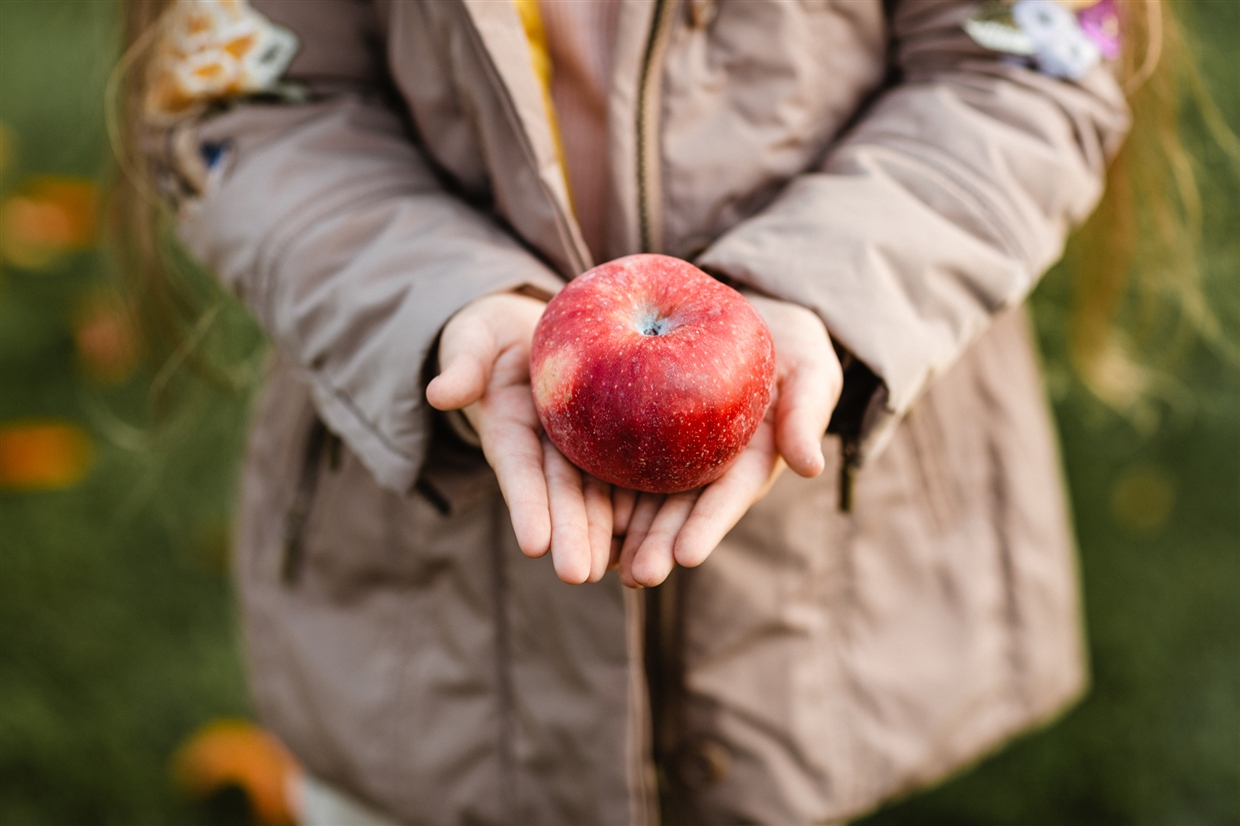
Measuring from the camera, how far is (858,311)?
1138 mm

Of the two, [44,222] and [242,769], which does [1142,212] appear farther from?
[44,222]

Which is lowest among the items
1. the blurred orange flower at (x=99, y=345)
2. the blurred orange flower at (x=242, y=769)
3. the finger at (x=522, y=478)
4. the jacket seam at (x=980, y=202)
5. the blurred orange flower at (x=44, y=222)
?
the blurred orange flower at (x=242, y=769)

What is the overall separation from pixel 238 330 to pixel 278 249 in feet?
5.69

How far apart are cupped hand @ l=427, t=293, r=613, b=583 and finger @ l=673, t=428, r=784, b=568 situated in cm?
9

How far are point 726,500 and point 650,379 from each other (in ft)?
0.46

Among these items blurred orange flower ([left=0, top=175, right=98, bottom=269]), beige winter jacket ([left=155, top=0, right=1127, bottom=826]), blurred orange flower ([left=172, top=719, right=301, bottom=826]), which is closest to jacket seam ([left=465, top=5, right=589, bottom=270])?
beige winter jacket ([left=155, top=0, right=1127, bottom=826])

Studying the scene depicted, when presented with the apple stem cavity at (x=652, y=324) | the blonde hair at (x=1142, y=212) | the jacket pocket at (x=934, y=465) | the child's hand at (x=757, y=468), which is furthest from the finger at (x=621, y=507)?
the blonde hair at (x=1142, y=212)

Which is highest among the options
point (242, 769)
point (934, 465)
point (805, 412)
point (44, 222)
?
point (805, 412)

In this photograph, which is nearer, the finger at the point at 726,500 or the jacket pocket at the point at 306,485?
the finger at the point at 726,500

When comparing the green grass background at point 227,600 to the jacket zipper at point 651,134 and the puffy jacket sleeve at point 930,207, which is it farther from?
the puffy jacket sleeve at point 930,207

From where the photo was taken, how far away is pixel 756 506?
1307 mm

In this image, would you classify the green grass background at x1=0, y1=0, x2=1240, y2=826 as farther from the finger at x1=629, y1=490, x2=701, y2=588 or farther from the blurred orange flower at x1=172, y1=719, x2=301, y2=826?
the finger at x1=629, y1=490, x2=701, y2=588

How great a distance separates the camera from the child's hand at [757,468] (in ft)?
3.20

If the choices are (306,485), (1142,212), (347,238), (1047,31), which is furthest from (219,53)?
(1142,212)
